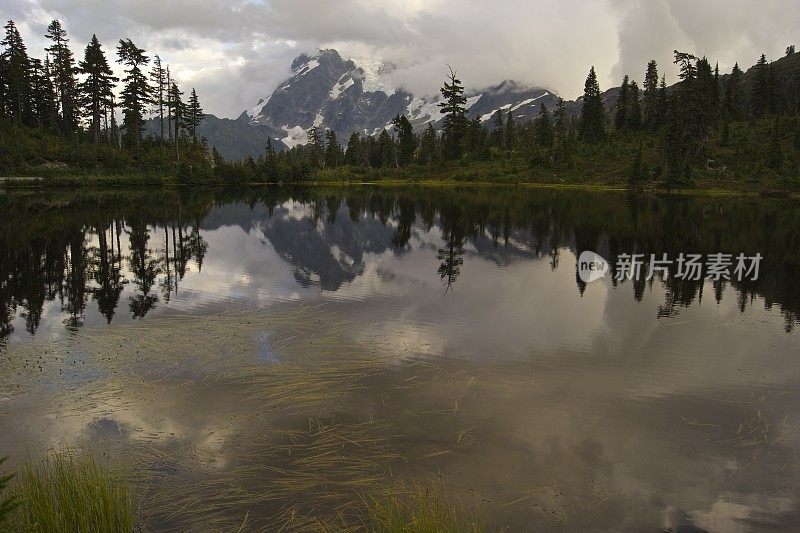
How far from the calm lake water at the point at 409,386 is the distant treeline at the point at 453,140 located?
Result: 6336cm

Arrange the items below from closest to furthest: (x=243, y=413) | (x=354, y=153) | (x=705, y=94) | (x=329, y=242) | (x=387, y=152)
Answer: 1. (x=243, y=413)
2. (x=329, y=242)
3. (x=705, y=94)
4. (x=387, y=152)
5. (x=354, y=153)

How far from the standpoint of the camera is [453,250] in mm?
32312

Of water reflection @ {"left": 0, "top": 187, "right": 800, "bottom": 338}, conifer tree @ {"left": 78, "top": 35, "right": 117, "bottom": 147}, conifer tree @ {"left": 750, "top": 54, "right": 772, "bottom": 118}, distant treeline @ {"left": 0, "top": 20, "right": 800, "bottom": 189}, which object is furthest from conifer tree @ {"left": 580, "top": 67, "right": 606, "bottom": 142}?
conifer tree @ {"left": 78, "top": 35, "right": 117, "bottom": 147}

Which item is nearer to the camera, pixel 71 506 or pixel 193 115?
pixel 71 506

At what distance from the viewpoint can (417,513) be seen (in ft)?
25.2

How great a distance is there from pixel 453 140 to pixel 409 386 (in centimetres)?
11429

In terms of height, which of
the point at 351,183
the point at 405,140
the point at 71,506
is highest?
the point at 405,140

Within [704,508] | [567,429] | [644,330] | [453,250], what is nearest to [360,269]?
[453,250]

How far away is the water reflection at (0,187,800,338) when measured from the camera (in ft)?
68.4

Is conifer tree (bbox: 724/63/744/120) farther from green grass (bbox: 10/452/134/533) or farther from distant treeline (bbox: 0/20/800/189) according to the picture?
green grass (bbox: 10/452/134/533)

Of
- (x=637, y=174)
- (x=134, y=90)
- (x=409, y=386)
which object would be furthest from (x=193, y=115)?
(x=409, y=386)

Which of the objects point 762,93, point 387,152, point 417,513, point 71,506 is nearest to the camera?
point 71,506

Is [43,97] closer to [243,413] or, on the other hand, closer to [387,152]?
[387,152]

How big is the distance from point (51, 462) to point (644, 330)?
51.2ft
